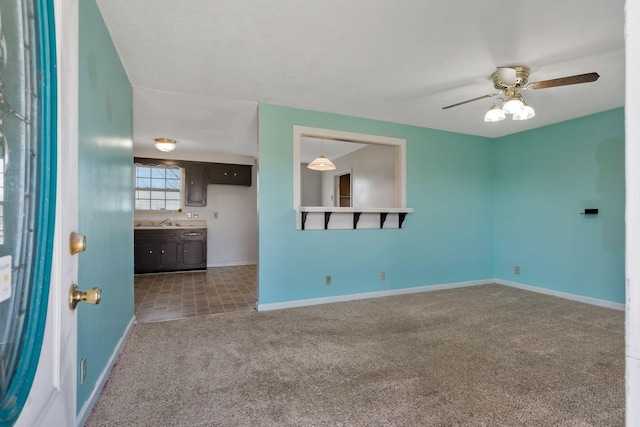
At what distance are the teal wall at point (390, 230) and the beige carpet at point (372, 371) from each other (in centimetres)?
62

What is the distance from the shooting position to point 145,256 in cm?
555

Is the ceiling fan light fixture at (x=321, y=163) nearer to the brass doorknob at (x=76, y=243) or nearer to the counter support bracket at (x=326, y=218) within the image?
the counter support bracket at (x=326, y=218)

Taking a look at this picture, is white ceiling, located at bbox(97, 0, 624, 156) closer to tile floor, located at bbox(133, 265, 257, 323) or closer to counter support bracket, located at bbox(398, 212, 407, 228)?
counter support bracket, located at bbox(398, 212, 407, 228)

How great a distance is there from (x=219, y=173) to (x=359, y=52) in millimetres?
4627

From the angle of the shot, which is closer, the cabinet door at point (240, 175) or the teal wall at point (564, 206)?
the teal wall at point (564, 206)

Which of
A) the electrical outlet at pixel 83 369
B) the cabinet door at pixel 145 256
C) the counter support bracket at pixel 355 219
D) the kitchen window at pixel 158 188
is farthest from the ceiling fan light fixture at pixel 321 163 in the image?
the electrical outlet at pixel 83 369

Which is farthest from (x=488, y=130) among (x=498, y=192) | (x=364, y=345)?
(x=364, y=345)

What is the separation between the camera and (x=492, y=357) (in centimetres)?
235

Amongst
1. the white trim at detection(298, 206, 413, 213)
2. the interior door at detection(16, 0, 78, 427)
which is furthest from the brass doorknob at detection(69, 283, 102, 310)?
the white trim at detection(298, 206, 413, 213)

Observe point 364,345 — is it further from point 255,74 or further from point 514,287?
point 514,287

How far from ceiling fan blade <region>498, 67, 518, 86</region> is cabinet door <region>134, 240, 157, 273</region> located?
5.73 m

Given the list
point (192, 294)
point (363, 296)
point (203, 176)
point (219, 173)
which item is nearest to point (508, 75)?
point (363, 296)

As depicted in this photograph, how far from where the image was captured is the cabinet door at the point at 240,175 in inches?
255

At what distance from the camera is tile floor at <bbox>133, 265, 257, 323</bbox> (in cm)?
352
